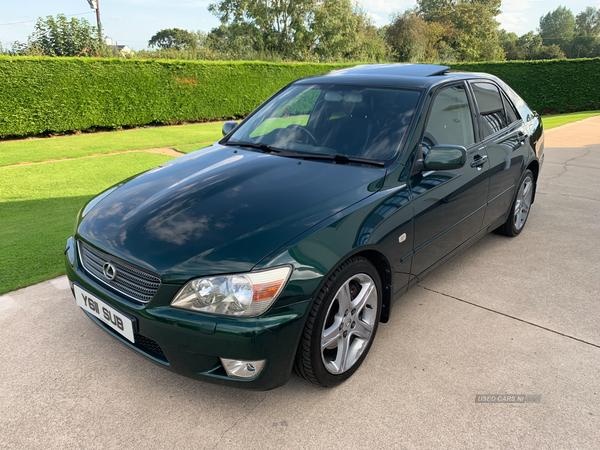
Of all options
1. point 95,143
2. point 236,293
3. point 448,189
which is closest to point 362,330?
point 236,293

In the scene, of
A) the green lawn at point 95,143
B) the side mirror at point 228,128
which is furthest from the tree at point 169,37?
the side mirror at point 228,128

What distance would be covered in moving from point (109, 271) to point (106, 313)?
220 mm

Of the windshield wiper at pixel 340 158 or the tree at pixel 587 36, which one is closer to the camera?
the windshield wiper at pixel 340 158

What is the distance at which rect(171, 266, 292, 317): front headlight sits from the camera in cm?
196

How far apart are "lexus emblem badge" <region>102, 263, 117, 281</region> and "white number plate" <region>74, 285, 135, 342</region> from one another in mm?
141

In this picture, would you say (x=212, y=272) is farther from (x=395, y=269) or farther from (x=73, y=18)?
(x=73, y=18)

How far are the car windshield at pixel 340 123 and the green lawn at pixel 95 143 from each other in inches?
323

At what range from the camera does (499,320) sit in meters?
3.14

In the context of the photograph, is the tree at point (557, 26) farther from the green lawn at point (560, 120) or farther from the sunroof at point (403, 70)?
the sunroof at point (403, 70)

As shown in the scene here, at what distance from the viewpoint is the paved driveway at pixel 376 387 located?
2102 millimetres

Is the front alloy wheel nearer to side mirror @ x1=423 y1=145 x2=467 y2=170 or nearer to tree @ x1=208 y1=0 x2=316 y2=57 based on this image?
side mirror @ x1=423 y1=145 x2=467 y2=170

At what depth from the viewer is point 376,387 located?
245 centimetres

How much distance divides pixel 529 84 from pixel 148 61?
1761 cm

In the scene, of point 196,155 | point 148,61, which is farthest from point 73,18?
point 196,155
